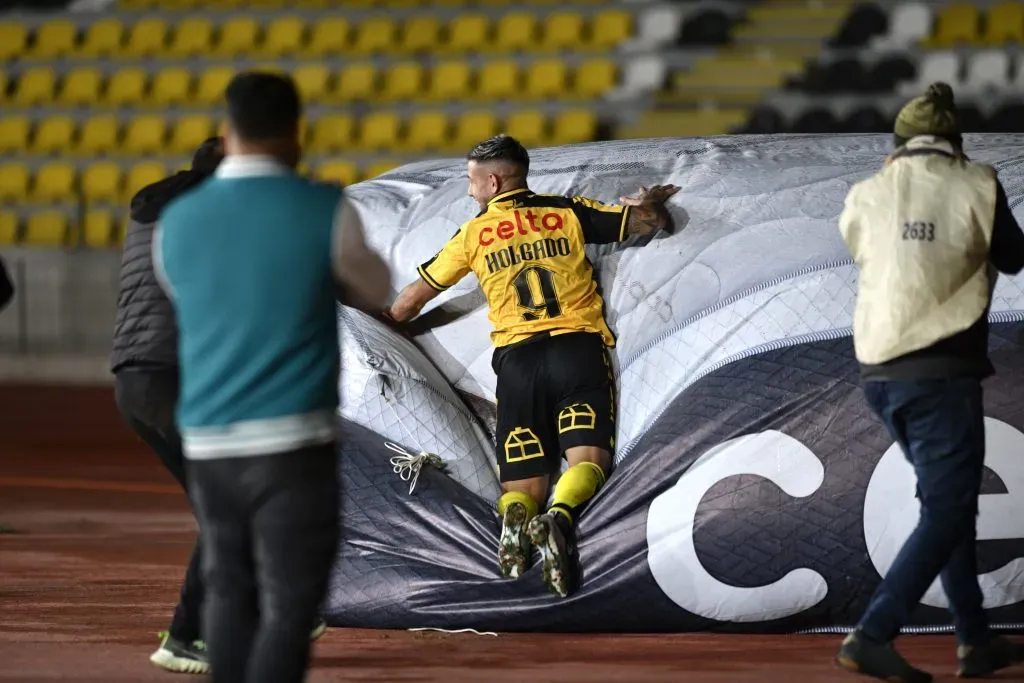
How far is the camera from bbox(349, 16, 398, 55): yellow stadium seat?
16281 mm

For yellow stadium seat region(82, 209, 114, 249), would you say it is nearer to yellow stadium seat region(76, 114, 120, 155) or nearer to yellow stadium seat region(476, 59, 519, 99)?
yellow stadium seat region(76, 114, 120, 155)

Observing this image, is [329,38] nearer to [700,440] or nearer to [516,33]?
[516,33]

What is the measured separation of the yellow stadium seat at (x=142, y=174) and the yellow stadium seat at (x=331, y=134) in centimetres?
173

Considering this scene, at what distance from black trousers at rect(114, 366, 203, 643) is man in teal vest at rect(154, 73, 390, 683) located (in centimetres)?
124

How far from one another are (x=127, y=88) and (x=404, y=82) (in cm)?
354

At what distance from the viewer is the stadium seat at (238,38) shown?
55.1 feet

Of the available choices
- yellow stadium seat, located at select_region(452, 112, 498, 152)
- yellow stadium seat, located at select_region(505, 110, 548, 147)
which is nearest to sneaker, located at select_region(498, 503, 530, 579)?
yellow stadium seat, located at select_region(505, 110, 548, 147)

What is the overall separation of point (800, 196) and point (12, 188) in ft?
42.5

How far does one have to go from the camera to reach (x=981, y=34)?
14031 mm

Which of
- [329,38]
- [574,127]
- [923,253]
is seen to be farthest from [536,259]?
[329,38]

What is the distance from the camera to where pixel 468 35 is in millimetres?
15922

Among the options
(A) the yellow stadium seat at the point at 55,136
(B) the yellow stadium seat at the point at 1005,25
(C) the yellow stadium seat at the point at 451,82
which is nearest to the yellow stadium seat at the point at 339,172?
(C) the yellow stadium seat at the point at 451,82

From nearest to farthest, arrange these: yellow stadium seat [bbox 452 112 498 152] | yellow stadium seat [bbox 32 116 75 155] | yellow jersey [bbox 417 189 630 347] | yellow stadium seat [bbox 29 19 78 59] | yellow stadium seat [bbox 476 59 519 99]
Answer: yellow jersey [bbox 417 189 630 347] < yellow stadium seat [bbox 452 112 498 152] < yellow stadium seat [bbox 476 59 519 99] < yellow stadium seat [bbox 32 116 75 155] < yellow stadium seat [bbox 29 19 78 59]

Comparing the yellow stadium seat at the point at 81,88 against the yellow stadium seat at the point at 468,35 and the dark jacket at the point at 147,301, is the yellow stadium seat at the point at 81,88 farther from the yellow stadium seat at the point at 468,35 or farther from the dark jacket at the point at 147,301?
the dark jacket at the point at 147,301
